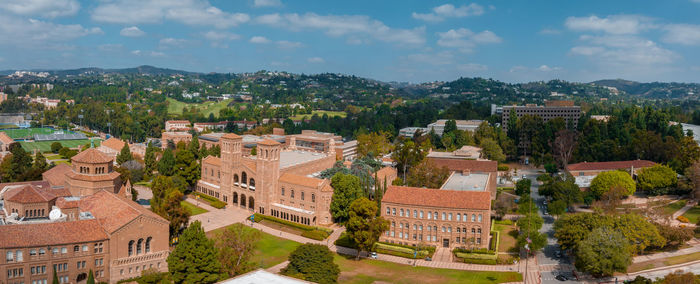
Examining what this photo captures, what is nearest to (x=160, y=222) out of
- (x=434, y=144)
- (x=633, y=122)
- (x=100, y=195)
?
(x=100, y=195)

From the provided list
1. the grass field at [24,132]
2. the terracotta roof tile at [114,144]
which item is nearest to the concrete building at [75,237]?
the terracotta roof tile at [114,144]

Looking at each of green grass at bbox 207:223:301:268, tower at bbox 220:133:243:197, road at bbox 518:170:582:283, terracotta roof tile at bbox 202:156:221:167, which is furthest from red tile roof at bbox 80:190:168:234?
road at bbox 518:170:582:283

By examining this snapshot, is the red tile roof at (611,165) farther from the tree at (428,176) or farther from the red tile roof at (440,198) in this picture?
the red tile roof at (440,198)

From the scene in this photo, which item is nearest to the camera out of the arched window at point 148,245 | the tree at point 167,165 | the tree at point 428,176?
the arched window at point 148,245

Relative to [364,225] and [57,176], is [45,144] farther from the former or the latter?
[364,225]

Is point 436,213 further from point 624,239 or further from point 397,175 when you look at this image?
point 397,175

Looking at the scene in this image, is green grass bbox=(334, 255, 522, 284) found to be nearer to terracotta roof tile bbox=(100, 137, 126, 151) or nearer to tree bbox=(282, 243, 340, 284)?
tree bbox=(282, 243, 340, 284)
